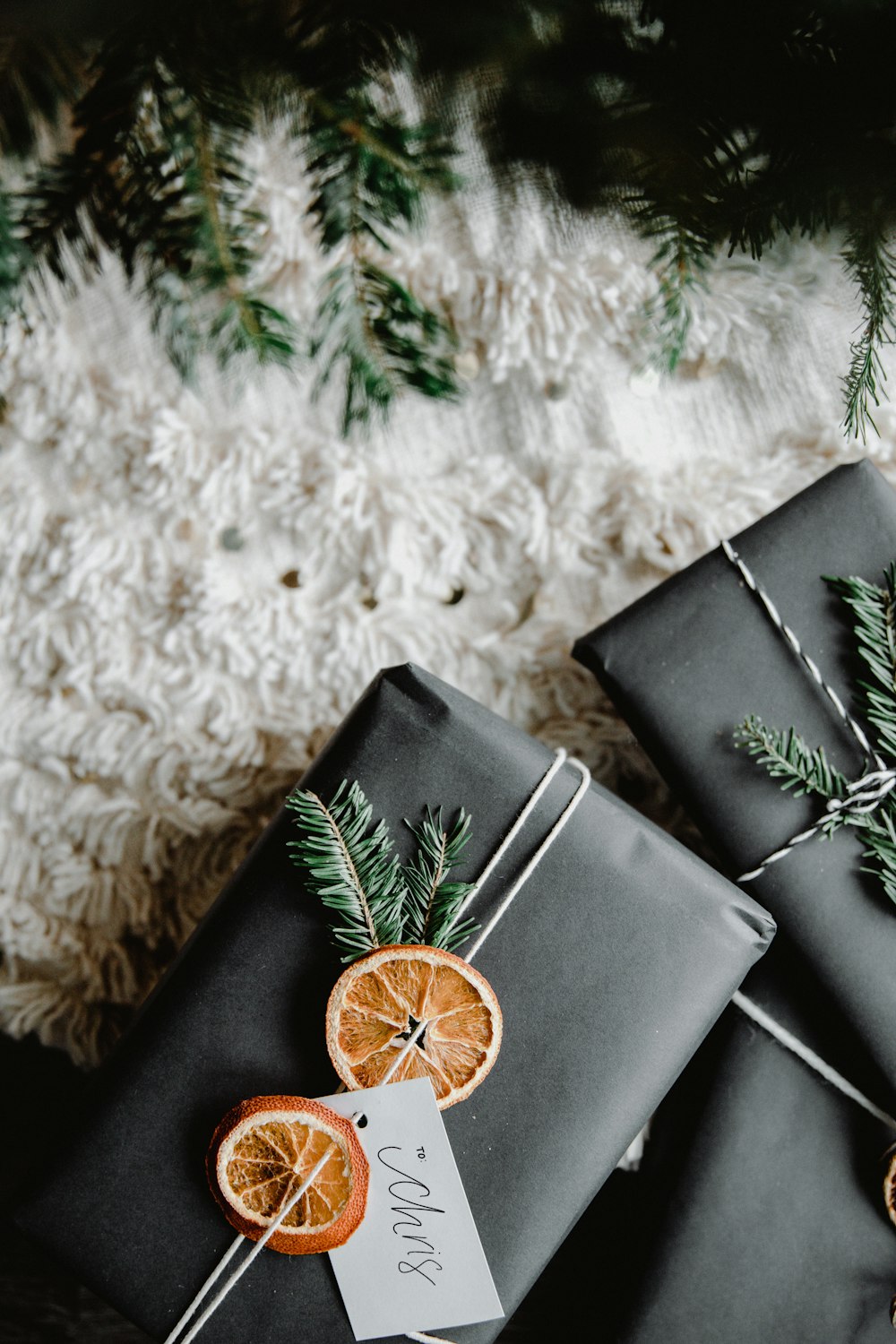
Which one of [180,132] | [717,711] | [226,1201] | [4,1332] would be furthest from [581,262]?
[4,1332]

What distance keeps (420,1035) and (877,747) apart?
0.37m

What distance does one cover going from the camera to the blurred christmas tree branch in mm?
293

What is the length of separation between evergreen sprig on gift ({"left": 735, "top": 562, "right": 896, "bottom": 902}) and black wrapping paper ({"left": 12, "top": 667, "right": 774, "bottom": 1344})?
0.29 ft

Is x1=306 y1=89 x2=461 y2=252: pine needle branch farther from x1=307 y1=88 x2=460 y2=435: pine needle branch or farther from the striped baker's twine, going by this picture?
the striped baker's twine

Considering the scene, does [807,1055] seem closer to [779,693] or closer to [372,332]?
[779,693]

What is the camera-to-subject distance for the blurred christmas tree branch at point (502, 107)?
11.5 inches

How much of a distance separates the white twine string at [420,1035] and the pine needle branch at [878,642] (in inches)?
8.3

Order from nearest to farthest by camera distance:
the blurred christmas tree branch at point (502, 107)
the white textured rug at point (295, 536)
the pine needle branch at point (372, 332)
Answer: the blurred christmas tree branch at point (502, 107) < the pine needle branch at point (372, 332) < the white textured rug at point (295, 536)

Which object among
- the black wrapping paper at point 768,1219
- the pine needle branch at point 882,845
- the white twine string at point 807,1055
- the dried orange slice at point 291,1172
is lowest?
the dried orange slice at point 291,1172

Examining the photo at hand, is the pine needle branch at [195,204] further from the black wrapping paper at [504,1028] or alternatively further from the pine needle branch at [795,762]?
the pine needle branch at [795,762]

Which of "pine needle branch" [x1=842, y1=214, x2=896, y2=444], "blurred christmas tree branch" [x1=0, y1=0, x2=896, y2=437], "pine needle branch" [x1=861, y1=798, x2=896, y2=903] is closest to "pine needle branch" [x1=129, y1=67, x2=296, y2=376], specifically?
"blurred christmas tree branch" [x1=0, y1=0, x2=896, y2=437]

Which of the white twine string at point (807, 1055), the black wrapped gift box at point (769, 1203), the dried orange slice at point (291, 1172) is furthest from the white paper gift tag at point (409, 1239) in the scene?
the white twine string at point (807, 1055)

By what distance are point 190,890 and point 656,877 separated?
17.0 inches

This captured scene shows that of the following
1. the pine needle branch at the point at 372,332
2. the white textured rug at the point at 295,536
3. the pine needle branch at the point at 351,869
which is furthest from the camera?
the white textured rug at the point at 295,536
